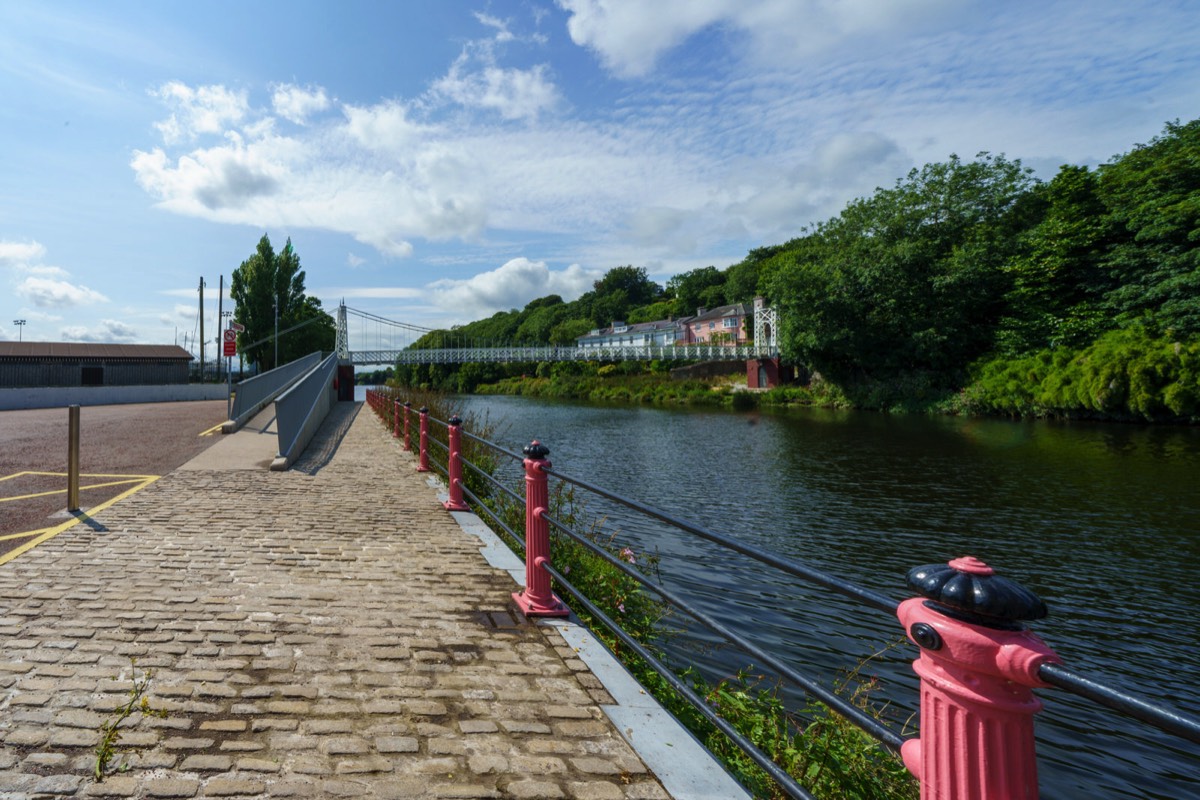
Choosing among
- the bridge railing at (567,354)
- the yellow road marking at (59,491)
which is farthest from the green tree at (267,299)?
the yellow road marking at (59,491)

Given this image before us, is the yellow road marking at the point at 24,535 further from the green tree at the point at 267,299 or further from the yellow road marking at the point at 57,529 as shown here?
the green tree at the point at 267,299

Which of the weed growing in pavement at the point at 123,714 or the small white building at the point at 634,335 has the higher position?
the small white building at the point at 634,335

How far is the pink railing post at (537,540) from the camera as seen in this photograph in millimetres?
4445

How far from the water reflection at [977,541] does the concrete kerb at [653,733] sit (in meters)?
1.73

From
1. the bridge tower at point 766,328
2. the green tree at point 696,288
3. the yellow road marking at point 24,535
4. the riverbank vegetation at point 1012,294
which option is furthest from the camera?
the green tree at point 696,288

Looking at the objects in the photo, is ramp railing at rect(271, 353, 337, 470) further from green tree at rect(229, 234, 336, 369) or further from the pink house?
the pink house

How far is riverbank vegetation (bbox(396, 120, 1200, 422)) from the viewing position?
28250 mm

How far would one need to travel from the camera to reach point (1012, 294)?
36750 mm

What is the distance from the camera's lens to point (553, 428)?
101 ft

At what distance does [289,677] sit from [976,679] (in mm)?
3262

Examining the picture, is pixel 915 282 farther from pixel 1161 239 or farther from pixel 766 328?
pixel 766 328

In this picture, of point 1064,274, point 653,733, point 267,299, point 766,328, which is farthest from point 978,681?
point 766,328

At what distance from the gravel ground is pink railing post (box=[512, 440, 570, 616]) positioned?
4705 mm

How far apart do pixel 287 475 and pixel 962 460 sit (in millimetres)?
17223
